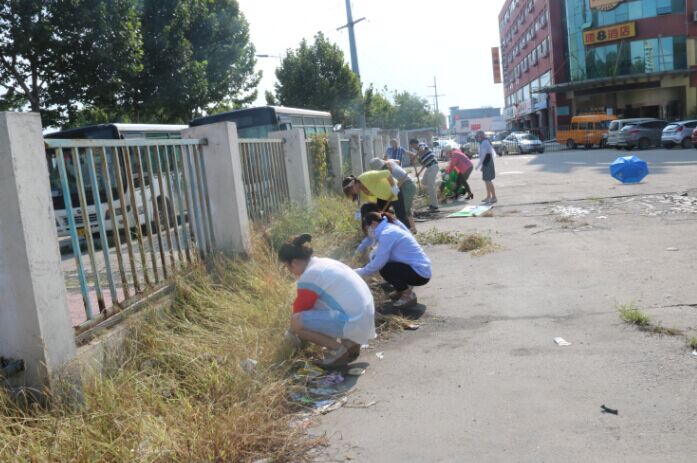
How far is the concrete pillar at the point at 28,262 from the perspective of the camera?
139 inches

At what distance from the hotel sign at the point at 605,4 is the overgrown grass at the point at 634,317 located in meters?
45.2

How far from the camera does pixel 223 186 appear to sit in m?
6.95

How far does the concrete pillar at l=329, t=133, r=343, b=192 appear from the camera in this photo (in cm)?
1460

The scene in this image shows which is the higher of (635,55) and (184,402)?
(635,55)

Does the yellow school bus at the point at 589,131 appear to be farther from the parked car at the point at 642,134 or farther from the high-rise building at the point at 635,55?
the high-rise building at the point at 635,55

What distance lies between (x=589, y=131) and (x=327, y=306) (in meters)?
36.6

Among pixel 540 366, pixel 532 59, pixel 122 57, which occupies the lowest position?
pixel 540 366

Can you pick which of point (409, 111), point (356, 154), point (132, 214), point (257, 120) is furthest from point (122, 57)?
point (409, 111)

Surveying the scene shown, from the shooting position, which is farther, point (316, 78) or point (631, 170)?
point (316, 78)

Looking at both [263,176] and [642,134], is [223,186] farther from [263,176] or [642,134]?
[642,134]

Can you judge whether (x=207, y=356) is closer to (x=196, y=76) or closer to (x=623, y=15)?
(x=196, y=76)

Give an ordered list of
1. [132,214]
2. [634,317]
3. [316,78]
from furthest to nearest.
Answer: [316,78]
[132,214]
[634,317]

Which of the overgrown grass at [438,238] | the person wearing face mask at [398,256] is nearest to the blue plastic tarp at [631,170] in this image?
the overgrown grass at [438,238]

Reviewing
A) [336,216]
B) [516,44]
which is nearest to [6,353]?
[336,216]
